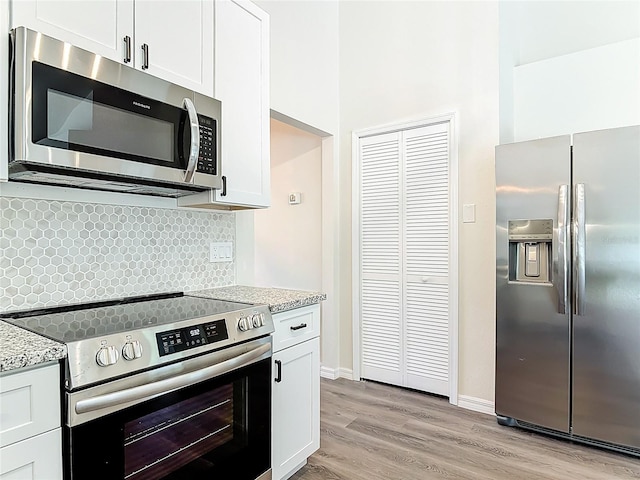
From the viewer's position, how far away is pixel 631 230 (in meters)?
2.28

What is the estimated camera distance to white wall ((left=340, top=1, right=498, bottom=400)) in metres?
2.94

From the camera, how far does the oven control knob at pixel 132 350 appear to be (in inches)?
48.6

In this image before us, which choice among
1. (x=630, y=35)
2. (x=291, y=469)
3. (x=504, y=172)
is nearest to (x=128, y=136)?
(x=291, y=469)

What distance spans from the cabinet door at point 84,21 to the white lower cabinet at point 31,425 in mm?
1107

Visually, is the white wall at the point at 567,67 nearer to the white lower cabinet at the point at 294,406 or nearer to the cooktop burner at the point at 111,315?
the white lower cabinet at the point at 294,406

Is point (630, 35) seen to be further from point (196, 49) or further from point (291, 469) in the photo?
point (291, 469)

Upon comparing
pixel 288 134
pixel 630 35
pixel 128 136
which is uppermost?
pixel 630 35

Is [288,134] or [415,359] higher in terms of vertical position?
[288,134]

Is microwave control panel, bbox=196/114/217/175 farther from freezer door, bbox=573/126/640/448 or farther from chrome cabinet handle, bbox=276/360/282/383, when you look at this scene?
freezer door, bbox=573/126/640/448

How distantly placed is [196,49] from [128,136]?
62 cm

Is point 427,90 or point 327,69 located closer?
point 427,90

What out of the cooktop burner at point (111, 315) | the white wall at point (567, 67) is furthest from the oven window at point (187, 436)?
the white wall at point (567, 67)

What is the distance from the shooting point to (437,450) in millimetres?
2385

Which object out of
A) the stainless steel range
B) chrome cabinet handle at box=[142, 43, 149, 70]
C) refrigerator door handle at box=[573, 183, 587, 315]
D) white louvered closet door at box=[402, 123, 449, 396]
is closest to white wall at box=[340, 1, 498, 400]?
white louvered closet door at box=[402, 123, 449, 396]
